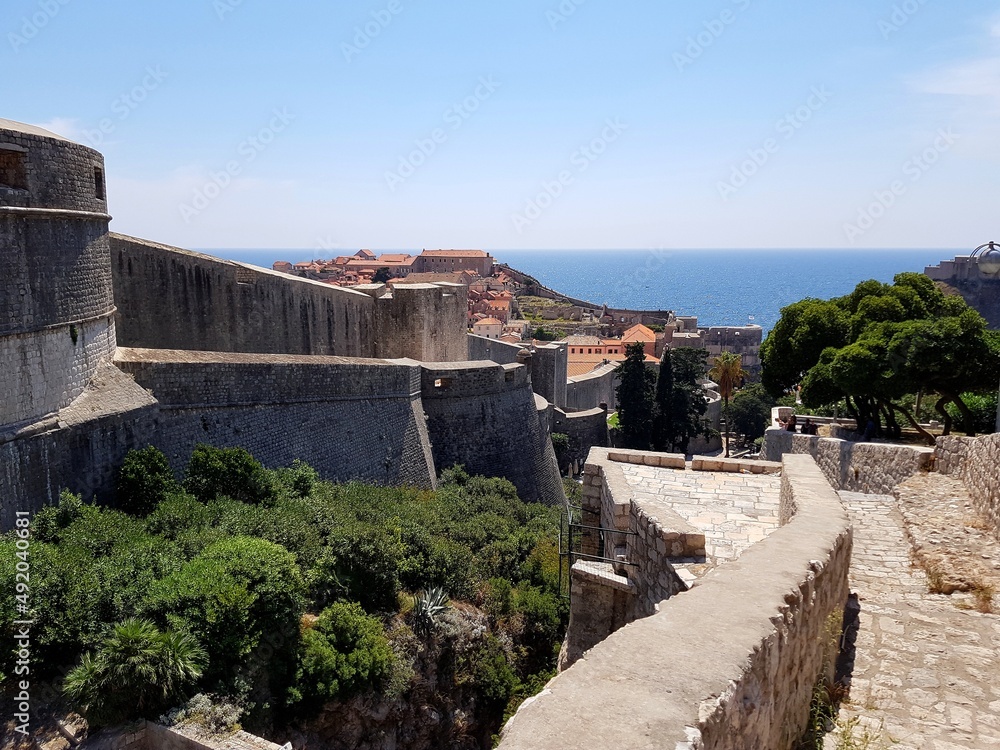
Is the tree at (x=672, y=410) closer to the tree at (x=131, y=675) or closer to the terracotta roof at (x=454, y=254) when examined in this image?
the tree at (x=131, y=675)

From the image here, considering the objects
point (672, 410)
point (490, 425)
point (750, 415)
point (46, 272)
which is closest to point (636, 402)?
point (672, 410)

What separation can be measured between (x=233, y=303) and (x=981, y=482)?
13435 mm

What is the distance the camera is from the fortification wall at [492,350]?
→ 3083 centimetres

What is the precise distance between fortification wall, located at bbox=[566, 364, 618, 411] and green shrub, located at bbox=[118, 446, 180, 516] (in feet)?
78.6

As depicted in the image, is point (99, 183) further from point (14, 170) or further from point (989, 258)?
point (989, 258)

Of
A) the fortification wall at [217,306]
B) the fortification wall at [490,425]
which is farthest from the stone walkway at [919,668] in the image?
the fortification wall at [217,306]

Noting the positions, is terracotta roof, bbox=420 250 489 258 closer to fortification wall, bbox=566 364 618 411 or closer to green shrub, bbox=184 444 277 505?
fortification wall, bbox=566 364 618 411

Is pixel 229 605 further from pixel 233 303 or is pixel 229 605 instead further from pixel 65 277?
pixel 233 303

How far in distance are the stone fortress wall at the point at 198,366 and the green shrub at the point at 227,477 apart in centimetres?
62

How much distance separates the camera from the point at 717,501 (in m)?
7.16

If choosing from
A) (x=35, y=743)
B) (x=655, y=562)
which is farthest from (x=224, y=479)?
(x=655, y=562)

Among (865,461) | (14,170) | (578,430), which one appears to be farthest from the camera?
(578,430)

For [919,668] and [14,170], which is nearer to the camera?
[919,668]

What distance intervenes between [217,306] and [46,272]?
5.15 m
